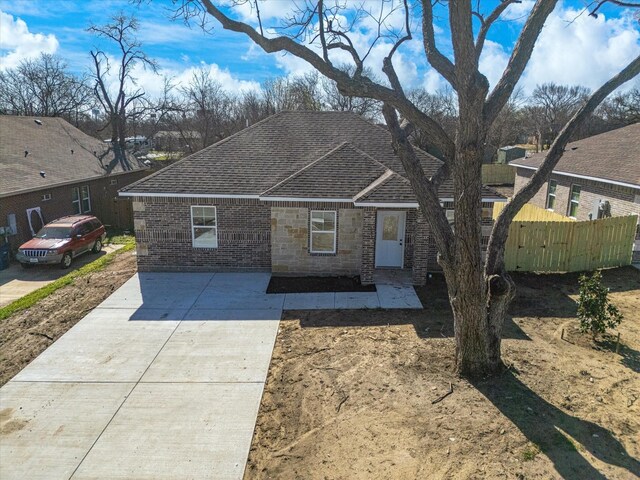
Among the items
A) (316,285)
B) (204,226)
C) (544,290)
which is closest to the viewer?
(544,290)

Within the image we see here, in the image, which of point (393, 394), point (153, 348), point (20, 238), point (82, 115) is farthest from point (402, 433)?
point (82, 115)

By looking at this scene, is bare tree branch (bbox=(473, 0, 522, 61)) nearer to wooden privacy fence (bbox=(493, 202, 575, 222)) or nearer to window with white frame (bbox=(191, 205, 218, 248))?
window with white frame (bbox=(191, 205, 218, 248))

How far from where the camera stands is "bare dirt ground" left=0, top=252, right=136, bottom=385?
341 inches

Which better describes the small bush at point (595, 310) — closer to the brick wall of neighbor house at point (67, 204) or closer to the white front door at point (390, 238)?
the white front door at point (390, 238)

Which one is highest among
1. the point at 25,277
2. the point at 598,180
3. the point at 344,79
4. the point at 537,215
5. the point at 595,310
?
the point at 344,79

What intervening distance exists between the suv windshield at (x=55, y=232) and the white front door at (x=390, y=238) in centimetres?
1139

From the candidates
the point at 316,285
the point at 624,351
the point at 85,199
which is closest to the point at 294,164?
the point at 316,285

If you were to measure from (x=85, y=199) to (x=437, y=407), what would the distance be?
2120 cm

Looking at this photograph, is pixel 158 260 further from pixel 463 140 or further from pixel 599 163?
pixel 599 163

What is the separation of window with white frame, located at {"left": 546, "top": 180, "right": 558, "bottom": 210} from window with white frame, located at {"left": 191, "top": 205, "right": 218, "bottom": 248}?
17.3 metres

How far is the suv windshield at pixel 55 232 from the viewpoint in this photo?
15846 millimetres

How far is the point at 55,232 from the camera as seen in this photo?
1598 cm

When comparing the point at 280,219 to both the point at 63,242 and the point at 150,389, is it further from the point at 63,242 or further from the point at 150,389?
the point at 63,242

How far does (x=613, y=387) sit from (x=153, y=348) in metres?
8.48
